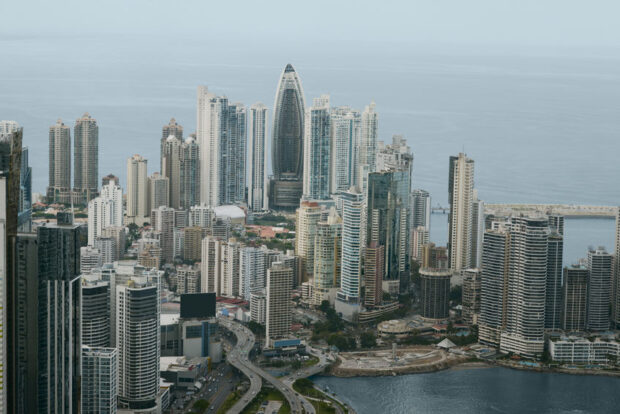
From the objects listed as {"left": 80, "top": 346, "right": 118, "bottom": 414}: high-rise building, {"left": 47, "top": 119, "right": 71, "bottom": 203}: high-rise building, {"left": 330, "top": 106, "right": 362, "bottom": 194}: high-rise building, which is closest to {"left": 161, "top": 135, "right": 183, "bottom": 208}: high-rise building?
{"left": 47, "top": 119, "right": 71, "bottom": 203}: high-rise building

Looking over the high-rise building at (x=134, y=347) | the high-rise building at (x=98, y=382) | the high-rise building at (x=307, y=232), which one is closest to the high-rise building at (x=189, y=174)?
the high-rise building at (x=307, y=232)

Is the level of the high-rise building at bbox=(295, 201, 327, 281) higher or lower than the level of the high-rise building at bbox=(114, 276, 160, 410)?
higher

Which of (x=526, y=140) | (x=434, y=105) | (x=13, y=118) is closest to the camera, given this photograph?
(x=13, y=118)

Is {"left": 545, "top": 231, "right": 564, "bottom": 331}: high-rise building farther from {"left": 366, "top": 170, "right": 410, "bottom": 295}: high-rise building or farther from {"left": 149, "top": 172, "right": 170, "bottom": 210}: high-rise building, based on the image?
{"left": 149, "top": 172, "right": 170, "bottom": 210}: high-rise building

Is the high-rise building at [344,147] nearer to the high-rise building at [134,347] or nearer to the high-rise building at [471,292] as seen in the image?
the high-rise building at [471,292]

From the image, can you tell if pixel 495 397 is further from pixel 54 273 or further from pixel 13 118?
pixel 13 118

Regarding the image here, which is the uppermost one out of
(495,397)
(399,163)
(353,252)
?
(399,163)

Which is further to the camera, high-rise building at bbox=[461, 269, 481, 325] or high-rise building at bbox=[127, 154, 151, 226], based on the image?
high-rise building at bbox=[127, 154, 151, 226]

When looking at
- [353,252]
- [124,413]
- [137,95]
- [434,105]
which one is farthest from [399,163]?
[434,105]
